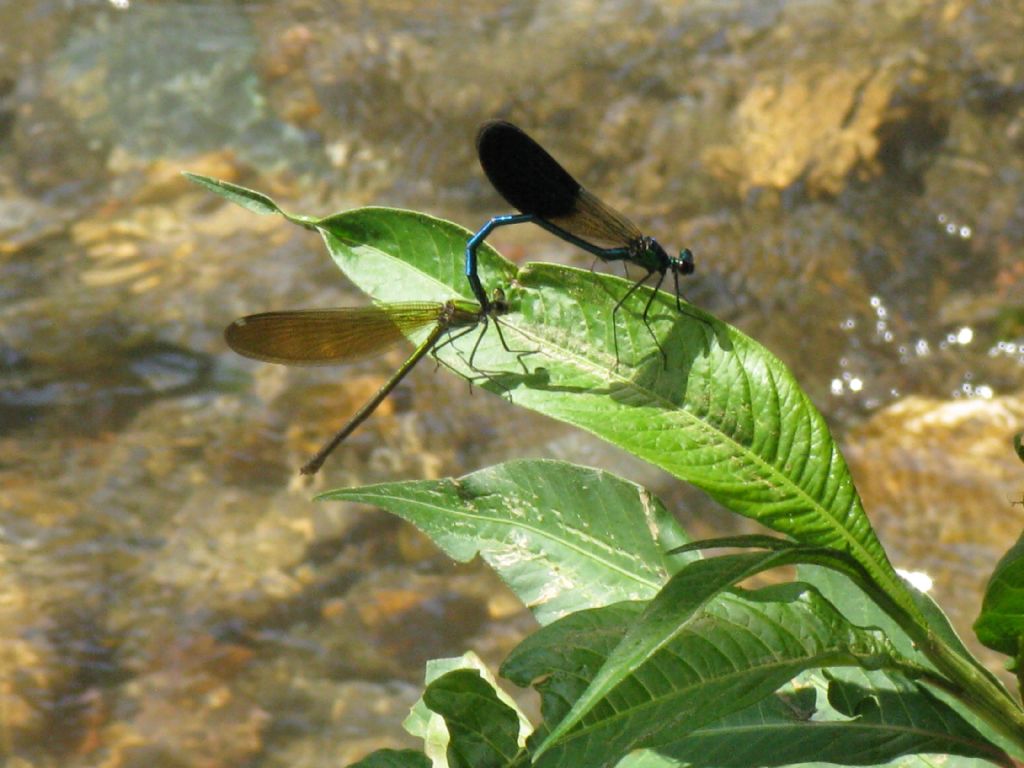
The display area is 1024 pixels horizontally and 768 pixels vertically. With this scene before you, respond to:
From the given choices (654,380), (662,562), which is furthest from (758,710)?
(654,380)

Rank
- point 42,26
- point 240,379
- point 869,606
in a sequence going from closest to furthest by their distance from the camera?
point 869,606 → point 240,379 → point 42,26

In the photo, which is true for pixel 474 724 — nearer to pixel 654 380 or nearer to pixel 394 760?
pixel 394 760

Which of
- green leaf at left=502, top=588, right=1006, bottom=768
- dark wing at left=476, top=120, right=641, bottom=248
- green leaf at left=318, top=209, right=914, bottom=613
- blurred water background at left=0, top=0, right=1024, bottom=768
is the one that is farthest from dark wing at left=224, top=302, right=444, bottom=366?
blurred water background at left=0, top=0, right=1024, bottom=768

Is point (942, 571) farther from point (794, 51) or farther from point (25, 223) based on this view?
point (25, 223)

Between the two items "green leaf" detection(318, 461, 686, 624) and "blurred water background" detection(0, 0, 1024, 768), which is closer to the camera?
"green leaf" detection(318, 461, 686, 624)

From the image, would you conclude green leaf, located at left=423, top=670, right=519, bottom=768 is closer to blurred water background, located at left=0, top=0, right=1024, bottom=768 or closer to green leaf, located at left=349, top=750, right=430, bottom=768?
green leaf, located at left=349, top=750, right=430, bottom=768

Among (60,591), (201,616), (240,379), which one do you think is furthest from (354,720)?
(240,379)

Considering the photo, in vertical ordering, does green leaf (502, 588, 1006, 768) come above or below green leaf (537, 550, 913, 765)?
below
